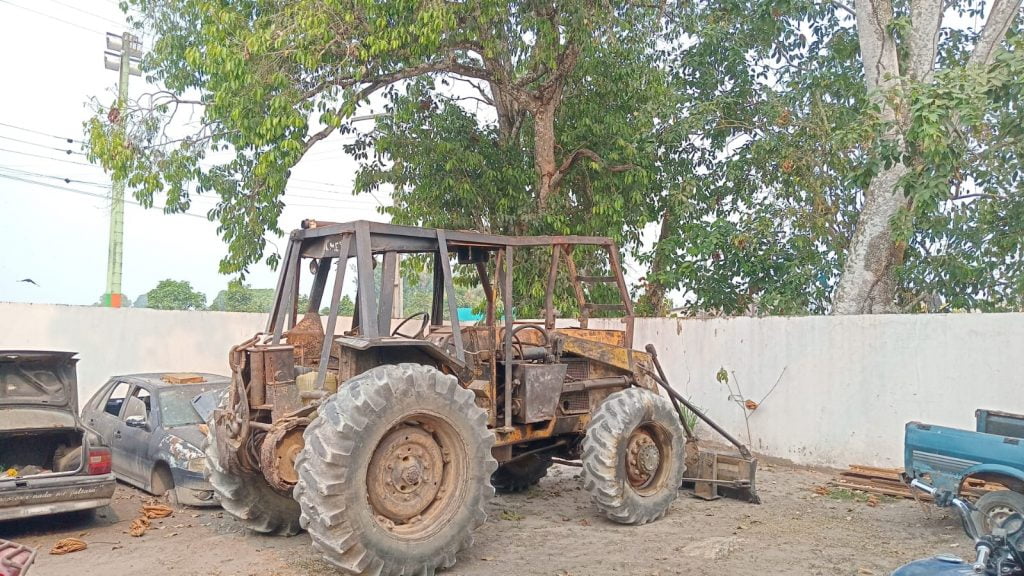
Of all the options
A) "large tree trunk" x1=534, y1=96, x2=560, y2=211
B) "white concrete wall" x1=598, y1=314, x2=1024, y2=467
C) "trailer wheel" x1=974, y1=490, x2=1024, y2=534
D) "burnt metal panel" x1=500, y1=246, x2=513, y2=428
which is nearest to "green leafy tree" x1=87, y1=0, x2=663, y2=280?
"large tree trunk" x1=534, y1=96, x2=560, y2=211

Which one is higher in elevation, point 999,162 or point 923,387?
point 999,162

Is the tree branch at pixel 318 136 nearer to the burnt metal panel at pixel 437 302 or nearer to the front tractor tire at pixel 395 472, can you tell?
the burnt metal panel at pixel 437 302

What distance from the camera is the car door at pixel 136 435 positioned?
333 inches

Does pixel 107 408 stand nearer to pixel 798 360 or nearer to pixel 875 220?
pixel 798 360

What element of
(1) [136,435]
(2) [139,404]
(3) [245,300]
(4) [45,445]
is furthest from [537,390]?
(3) [245,300]

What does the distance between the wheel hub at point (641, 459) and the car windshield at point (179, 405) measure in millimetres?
4535

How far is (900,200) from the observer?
39.2ft

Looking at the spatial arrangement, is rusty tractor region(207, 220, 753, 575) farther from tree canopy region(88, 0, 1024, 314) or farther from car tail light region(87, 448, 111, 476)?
tree canopy region(88, 0, 1024, 314)

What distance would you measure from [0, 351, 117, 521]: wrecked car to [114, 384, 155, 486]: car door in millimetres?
802

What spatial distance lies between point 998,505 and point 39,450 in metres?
8.75

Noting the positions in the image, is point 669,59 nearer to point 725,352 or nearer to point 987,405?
point 725,352

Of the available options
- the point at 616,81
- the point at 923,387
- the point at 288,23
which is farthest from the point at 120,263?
the point at 923,387

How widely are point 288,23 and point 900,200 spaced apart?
941 centimetres

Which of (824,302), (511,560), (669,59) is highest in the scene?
(669,59)
